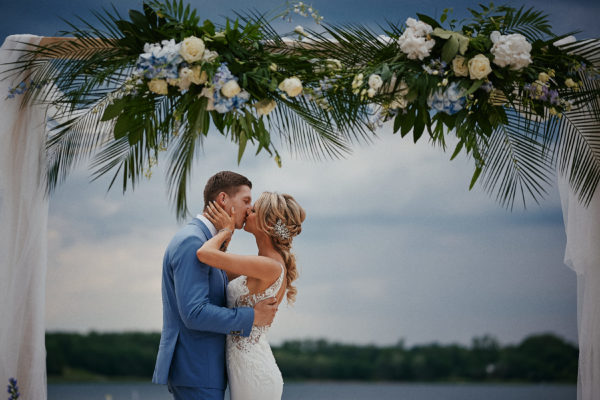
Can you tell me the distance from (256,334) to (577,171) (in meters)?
1.89

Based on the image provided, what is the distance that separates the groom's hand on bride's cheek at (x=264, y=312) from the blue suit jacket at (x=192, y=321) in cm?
7

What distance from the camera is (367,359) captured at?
18891 mm

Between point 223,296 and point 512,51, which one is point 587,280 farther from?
point 223,296

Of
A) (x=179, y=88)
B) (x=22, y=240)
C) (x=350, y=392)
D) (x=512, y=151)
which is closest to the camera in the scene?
(x=179, y=88)

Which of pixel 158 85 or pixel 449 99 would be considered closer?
pixel 158 85

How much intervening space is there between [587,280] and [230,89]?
2231 millimetres

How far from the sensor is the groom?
281 centimetres

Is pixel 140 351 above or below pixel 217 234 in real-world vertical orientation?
below

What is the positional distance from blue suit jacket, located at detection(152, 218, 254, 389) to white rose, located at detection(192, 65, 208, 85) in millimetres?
763

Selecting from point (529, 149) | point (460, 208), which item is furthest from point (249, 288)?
point (460, 208)

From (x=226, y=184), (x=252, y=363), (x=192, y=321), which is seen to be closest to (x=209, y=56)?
(x=226, y=184)

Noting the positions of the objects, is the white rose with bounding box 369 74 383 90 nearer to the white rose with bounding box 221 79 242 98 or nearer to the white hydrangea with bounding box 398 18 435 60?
the white hydrangea with bounding box 398 18 435 60

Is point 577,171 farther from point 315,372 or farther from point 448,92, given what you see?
point 315,372

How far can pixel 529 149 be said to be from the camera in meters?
3.02
